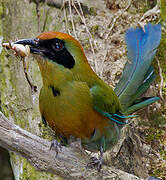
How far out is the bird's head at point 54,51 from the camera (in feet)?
8.09

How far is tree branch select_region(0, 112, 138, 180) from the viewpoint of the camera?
2.24 metres

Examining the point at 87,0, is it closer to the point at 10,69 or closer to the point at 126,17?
the point at 126,17

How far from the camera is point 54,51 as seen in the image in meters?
2.49

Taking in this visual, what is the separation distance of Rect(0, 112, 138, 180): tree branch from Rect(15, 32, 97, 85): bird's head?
21.8 inches

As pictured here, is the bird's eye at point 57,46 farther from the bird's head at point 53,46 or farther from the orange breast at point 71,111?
the orange breast at point 71,111

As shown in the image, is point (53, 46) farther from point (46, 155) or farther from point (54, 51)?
point (46, 155)

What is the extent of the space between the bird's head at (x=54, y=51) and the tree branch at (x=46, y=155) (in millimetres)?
554

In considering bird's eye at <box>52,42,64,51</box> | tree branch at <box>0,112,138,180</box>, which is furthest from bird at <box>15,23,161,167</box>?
tree branch at <box>0,112,138,180</box>

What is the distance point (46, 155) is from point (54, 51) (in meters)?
0.83

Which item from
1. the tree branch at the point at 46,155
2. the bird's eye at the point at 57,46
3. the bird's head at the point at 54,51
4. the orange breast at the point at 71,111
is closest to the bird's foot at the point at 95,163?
the tree branch at the point at 46,155

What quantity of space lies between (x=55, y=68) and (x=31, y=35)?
5.43 ft

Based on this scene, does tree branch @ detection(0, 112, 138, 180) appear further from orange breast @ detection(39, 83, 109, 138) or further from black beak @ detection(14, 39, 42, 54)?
black beak @ detection(14, 39, 42, 54)

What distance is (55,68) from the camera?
98.5 inches

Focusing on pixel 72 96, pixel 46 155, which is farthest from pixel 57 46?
pixel 46 155
